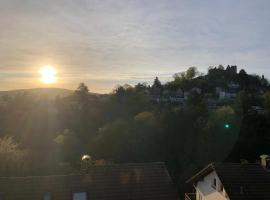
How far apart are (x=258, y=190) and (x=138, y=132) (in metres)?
25.3

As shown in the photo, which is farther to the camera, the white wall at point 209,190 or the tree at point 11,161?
the tree at point 11,161

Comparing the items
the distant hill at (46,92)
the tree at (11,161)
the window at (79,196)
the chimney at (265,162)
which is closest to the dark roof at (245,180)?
the chimney at (265,162)

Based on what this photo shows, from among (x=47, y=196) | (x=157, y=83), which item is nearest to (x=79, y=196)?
(x=47, y=196)

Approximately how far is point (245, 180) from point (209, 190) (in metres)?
2.92

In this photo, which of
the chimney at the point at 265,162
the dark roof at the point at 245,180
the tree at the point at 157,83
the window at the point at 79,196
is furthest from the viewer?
the tree at the point at 157,83

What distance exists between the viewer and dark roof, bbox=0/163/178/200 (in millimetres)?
18078

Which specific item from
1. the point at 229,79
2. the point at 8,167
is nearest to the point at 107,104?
the point at 8,167

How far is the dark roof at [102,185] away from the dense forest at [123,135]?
1271cm

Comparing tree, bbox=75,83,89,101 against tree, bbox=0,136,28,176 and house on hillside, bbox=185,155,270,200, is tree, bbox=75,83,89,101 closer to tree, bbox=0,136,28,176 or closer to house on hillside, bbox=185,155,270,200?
tree, bbox=0,136,28,176

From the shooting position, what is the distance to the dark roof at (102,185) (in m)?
18.1

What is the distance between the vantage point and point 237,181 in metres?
19.8

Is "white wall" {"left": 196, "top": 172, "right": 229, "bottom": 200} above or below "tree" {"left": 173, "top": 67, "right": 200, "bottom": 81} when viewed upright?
below

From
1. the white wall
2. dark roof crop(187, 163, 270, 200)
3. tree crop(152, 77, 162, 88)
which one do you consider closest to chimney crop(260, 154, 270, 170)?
dark roof crop(187, 163, 270, 200)

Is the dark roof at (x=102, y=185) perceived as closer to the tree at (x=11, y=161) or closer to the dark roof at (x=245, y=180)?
the dark roof at (x=245, y=180)
